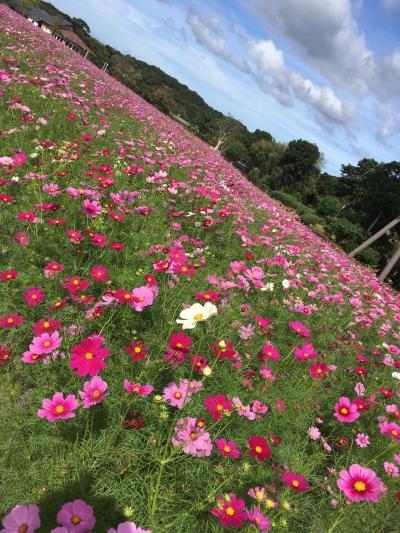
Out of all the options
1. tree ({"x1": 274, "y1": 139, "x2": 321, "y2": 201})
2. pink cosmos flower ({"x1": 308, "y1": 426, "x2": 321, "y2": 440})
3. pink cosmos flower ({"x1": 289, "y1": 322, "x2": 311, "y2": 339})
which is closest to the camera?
pink cosmos flower ({"x1": 308, "y1": 426, "x2": 321, "y2": 440})

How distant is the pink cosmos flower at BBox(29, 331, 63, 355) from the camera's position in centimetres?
160

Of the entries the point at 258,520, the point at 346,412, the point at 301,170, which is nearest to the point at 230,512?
the point at 258,520

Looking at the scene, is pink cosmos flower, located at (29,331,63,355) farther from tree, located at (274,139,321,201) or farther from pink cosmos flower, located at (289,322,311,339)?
tree, located at (274,139,321,201)

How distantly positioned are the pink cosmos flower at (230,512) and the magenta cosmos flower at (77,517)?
474mm

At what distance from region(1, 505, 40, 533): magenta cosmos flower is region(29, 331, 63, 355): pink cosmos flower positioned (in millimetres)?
640

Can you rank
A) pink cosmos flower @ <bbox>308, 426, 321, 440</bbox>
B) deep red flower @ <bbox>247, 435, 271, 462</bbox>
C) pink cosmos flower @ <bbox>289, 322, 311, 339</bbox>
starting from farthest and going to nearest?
pink cosmos flower @ <bbox>289, 322, 311, 339</bbox>, pink cosmos flower @ <bbox>308, 426, 321, 440</bbox>, deep red flower @ <bbox>247, 435, 271, 462</bbox>

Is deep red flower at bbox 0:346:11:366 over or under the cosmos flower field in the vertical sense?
under

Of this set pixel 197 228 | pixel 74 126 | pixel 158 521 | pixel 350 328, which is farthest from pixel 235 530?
pixel 74 126

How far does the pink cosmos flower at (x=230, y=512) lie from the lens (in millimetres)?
1314

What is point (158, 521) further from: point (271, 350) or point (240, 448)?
point (271, 350)

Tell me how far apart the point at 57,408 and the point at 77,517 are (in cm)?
43

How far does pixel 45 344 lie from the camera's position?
1.64 metres

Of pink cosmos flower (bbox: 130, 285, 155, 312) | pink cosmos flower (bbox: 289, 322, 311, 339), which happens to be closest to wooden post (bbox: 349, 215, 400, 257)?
pink cosmos flower (bbox: 289, 322, 311, 339)

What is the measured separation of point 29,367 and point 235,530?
1.35 metres
